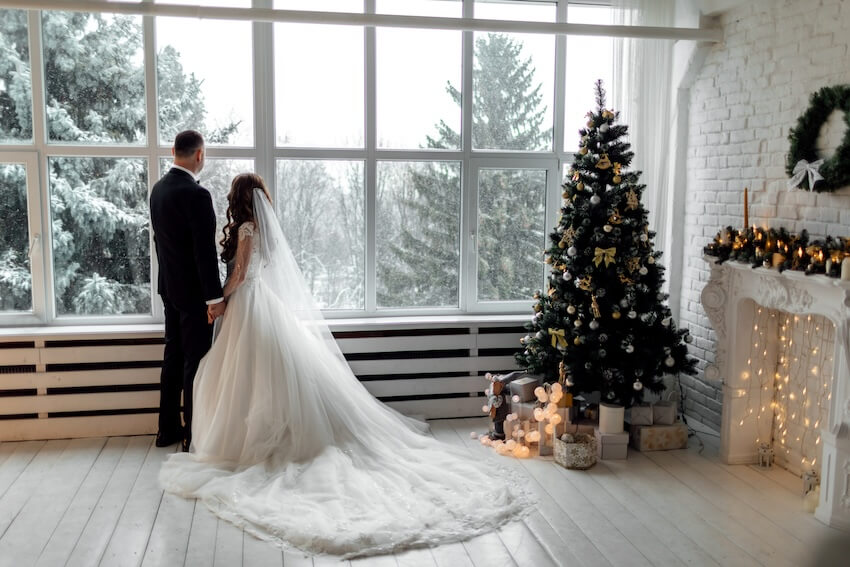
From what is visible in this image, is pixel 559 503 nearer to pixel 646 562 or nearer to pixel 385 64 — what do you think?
pixel 646 562

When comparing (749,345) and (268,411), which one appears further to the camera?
(749,345)

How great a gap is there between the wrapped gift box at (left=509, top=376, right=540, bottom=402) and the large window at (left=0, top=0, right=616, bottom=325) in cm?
85

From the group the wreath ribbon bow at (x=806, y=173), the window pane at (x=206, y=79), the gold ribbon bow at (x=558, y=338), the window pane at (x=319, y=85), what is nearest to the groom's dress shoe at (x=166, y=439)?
the window pane at (x=206, y=79)

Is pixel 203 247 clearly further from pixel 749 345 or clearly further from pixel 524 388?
pixel 749 345

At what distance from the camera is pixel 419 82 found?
5570 millimetres

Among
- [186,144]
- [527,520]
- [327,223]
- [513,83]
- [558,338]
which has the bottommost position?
[527,520]

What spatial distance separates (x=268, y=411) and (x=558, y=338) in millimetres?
1874

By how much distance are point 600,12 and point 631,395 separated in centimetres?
292

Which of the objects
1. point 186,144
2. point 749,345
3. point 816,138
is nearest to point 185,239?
point 186,144

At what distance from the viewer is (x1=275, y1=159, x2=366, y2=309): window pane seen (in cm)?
545

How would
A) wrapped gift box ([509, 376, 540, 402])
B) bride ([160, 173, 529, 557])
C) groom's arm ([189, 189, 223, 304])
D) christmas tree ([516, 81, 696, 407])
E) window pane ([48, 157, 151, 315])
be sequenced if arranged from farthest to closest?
1. window pane ([48, 157, 151, 315])
2. wrapped gift box ([509, 376, 540, 402])
3. christmas tree ([516, 81, 696, 407])
4. groom's arm ([189, 189, 223, 304])
5. bride ([160, 173, 529, 557])

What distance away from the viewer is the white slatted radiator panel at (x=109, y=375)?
16.2 feet

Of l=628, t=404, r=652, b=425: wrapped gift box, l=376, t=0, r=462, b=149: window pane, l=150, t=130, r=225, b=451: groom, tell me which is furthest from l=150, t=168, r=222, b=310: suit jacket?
l=628, t=404, r=652, b=425: wrapped gift box

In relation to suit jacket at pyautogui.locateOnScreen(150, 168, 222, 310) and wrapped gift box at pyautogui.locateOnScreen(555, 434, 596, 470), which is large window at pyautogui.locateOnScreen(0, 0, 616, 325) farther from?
wrapped gift box at pyautogui.locateOnScreen(555, 434, 596, 470)
